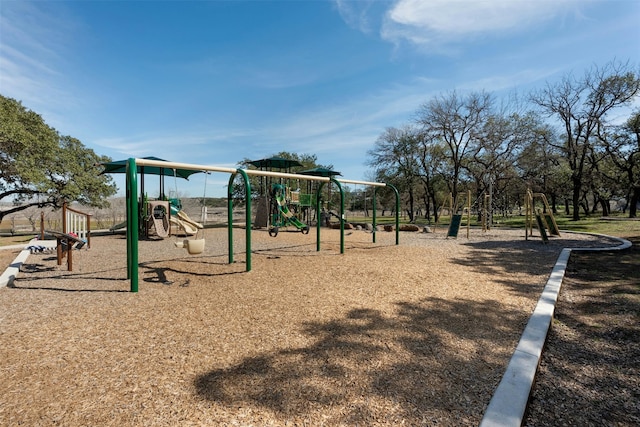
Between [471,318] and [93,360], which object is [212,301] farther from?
[471,318]

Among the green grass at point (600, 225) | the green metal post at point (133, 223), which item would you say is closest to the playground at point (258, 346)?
the green metal post at point (133, 223)

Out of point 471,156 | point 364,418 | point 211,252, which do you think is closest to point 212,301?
point 364,418

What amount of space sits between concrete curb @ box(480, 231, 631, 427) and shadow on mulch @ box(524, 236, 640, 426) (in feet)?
0.36

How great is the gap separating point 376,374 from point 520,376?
3.55 ft

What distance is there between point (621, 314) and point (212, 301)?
202 inches

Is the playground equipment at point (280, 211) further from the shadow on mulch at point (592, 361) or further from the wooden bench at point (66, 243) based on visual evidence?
the shadow on mulch at point (592, 361)

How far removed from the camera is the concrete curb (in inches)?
77.7

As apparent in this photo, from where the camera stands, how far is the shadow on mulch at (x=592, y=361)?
2168 millimetres

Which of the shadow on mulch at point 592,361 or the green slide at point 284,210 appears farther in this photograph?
the green slide at point 284,210

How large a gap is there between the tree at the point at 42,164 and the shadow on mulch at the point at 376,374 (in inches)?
694

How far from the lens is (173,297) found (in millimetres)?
4414

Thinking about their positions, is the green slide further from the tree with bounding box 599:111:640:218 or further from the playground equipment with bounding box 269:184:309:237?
the tree with bounding box 599:111:640:218

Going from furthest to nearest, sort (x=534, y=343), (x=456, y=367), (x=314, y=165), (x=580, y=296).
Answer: (x=314, y=165)
(x=580, y=296)
(x=534, y=343)
(x=456, y=367)

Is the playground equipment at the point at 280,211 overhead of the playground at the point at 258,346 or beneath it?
overhead
